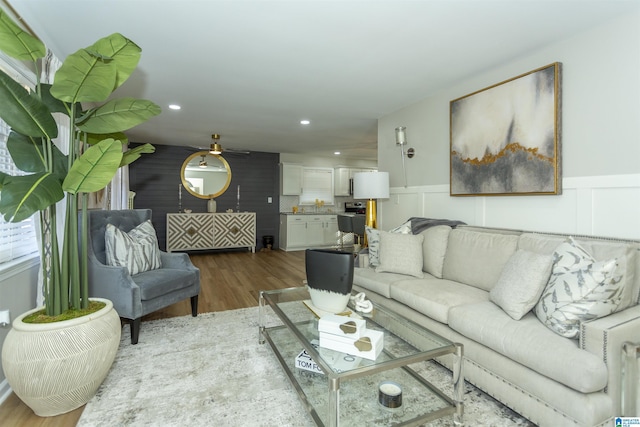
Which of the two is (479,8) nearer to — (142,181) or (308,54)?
(308,54)

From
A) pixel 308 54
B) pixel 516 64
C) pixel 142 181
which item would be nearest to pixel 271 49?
pixel 308 54

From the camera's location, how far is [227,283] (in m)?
4.22

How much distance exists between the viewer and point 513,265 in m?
1.96

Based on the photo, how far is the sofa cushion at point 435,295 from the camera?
2.06 metres

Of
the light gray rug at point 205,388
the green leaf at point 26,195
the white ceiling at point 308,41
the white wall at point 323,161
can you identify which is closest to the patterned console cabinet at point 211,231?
the white wall at point 323,161

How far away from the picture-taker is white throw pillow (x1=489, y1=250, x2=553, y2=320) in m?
1.75

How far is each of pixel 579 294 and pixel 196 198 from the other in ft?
21.6

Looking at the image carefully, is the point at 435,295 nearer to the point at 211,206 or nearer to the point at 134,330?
the point at 134,330

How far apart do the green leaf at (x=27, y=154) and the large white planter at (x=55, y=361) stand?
80 centimetres

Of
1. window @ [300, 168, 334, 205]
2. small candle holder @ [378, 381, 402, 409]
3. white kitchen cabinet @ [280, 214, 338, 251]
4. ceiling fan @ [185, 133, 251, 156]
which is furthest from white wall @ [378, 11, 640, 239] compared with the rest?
window @ [300, 168, 334, 205]

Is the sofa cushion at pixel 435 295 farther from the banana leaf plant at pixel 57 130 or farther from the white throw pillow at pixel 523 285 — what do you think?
the banana leaf plant at pixel 57 130

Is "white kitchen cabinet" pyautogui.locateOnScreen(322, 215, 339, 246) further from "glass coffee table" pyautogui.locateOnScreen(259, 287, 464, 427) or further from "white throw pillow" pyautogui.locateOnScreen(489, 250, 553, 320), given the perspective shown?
"white throw pillow" pyautogui.locateOnScreen(489, 250, 553, 320)

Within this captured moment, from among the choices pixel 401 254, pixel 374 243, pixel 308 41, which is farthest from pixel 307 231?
pixel 308 41

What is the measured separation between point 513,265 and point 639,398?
79 cm
